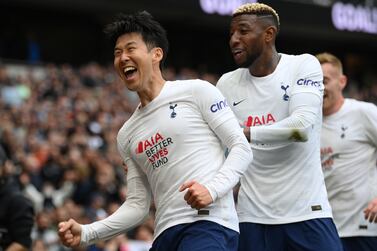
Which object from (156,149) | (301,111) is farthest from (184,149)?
(301,111)

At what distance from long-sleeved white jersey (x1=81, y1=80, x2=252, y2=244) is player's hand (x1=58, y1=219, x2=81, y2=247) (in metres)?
0.04

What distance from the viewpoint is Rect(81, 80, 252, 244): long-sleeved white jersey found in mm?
5297

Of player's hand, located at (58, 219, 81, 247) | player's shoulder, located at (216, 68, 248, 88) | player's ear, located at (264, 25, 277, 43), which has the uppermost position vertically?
player's ear, located at (264, 25, 277, 43)

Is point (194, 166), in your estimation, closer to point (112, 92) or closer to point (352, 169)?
point (352, 169)

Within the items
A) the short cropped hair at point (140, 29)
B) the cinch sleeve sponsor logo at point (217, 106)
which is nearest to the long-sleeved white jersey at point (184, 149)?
the cinch sleeve sponsor logo at point (217, 106)

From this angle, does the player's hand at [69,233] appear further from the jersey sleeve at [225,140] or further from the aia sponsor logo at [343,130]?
the aia sponsor logo at [343,130]

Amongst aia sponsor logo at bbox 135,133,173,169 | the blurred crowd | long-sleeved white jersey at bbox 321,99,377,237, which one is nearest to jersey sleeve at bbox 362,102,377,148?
long-sleeved white jersey at bbox 321,99,377,237

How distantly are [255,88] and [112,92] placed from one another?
53.3 ft

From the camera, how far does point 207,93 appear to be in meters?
5.42

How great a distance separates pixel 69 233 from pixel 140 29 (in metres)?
1.27

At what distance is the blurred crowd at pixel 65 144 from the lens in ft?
42.0

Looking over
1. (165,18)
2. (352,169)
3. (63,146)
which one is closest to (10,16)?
(165,18)

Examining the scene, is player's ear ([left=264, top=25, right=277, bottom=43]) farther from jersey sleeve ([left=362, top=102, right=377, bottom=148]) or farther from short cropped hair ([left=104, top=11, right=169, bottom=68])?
jersey sleeve ([left=362, top=102, right=377, bottom=148])

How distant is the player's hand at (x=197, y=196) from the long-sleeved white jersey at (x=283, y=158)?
104 centimetres
